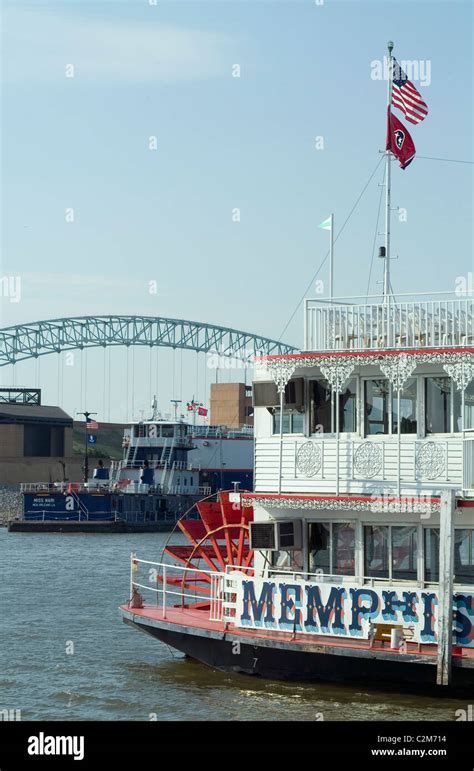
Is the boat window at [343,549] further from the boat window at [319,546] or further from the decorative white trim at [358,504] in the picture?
the decorative white trim at [358,504]

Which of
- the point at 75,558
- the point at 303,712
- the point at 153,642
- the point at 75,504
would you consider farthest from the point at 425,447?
the point at 75,504

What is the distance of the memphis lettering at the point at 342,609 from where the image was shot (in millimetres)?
17281

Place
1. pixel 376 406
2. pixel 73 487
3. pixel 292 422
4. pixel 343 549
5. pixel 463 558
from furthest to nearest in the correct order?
pixel 73 487 < pixel 292 422 < pixel 376 406 < pixel 343 549 < pixel 463 558

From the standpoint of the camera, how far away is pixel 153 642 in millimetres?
24438

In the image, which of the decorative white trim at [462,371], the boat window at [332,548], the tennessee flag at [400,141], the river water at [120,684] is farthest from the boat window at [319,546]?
the tennessee flag at [400,141]

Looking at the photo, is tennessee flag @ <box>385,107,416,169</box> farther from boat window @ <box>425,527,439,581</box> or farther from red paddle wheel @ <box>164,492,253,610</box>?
red paddle wheel @ <box>164,492,253,610</box>

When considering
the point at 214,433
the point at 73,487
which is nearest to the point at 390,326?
the point at 73,487

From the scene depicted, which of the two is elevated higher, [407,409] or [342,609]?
[407,409]

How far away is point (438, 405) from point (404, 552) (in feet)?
7.13

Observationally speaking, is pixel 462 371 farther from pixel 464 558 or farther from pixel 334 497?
pixel 464 558

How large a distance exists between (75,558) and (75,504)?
19.7m

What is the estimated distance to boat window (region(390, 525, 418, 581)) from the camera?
18734 mm

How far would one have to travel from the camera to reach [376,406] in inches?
767

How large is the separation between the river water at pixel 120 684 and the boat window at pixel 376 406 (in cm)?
381
